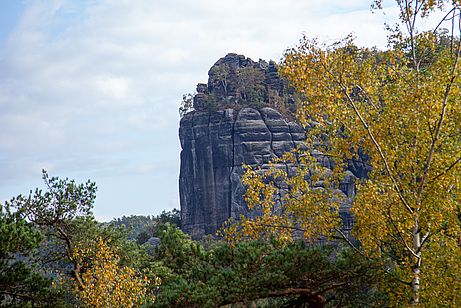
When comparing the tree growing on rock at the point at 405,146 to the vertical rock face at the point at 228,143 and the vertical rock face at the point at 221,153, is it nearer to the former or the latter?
the vertical rock face at the point at 228,143

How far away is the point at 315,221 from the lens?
49.7ft

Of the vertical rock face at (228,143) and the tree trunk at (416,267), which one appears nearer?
the tree trunk at (416,267)

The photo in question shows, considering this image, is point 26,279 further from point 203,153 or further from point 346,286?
point 203,153

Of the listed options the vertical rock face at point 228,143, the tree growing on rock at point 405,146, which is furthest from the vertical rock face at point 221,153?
the tree growing on rock at point 405,146

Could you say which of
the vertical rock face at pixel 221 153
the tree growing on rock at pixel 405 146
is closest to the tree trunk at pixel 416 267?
the tree growing on rock at pixel 405 146

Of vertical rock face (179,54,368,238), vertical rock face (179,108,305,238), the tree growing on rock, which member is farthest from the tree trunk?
vertical rock face (179,108,305,238)

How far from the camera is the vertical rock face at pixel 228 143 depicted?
80.8 metres

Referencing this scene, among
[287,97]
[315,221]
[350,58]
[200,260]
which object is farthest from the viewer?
[287,97]

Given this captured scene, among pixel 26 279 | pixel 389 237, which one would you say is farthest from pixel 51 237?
pixel 389 237

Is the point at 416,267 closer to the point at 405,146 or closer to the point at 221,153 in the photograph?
the point at 405,146

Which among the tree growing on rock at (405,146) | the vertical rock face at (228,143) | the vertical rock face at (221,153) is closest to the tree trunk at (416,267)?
the tree growing on rock at (405,146)

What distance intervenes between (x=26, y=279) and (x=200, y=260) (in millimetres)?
5630

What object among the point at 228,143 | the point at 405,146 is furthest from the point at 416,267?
the point at 228,143

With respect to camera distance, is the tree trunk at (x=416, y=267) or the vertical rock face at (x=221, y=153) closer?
the tree trunk at (x=416, y=267)
